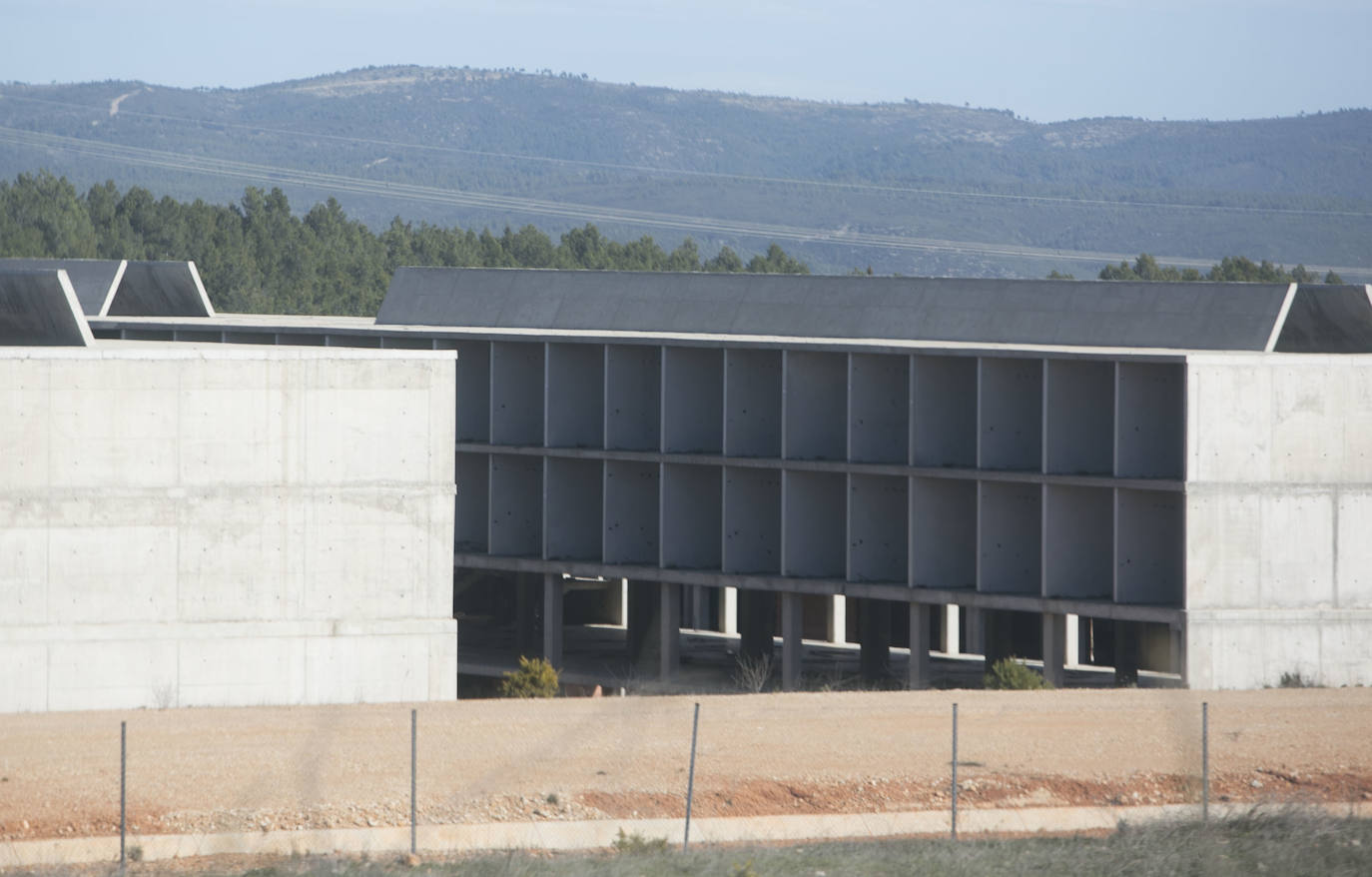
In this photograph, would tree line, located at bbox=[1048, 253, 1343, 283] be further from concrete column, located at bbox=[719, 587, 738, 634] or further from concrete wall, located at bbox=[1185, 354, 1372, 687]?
concrete wall, located at bbox=[1185, 354, 1372, 687]

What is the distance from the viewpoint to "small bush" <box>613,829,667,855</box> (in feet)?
60.8

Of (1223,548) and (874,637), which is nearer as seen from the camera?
(1223,548)

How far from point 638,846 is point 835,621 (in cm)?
2545

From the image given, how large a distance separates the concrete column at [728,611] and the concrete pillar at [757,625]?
19.0 ft

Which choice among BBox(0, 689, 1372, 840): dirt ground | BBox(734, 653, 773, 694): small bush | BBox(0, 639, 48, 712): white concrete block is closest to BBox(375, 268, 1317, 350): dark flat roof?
BBox(734, 653, 773, 694): small bush

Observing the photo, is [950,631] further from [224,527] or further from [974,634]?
Result: [224,527]

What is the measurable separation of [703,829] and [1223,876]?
5356 mm

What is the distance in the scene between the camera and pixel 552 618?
38875 millimetres

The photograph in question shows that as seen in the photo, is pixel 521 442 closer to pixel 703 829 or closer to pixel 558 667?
pixel 558 667

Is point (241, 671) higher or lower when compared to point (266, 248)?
lower

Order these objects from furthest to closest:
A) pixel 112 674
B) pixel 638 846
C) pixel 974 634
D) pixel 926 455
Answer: pixel 974 634
pixel 926 455
pixel 112 674
pixel 638 846

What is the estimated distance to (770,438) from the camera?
3675 cm

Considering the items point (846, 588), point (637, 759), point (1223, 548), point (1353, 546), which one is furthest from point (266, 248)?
point (637, 759)

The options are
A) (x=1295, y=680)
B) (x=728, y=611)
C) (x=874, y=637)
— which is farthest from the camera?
(x=728, y=611)
